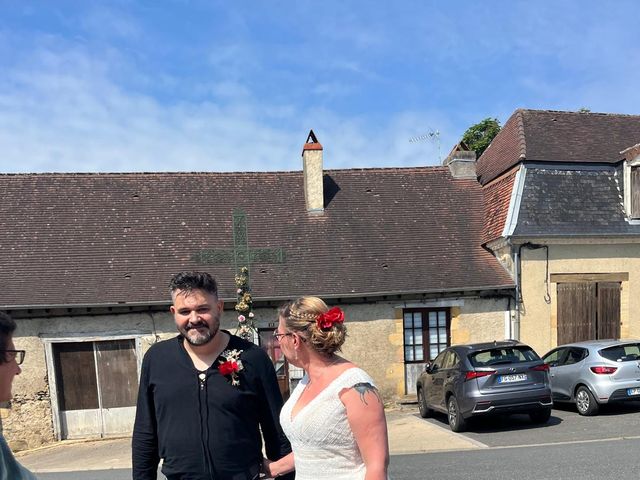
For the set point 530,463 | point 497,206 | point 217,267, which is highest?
point 497,206

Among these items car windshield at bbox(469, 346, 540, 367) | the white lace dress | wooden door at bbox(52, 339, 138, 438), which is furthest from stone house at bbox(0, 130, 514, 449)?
the white lace dress

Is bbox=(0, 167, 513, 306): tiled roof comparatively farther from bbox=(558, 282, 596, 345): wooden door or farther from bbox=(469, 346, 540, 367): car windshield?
bbox=(469, 346, 540, 367): car windshield

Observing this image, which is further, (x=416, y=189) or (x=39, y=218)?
(x=416, y=189)

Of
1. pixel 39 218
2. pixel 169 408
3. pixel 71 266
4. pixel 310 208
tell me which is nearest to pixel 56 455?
pixel 71 266

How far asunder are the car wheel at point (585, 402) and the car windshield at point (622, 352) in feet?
2.43

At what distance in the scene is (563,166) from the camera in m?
12.2

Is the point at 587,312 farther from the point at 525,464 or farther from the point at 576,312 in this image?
the point at 525,464

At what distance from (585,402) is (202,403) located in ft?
28.7

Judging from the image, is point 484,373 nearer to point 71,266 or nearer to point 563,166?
point 563,166

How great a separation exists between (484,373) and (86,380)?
330 inches

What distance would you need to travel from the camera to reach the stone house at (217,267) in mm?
10320

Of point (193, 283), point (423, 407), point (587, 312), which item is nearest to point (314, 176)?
point (423, 407)

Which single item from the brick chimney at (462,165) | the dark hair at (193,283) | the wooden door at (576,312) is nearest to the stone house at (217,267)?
the brick chimney at (462,165)

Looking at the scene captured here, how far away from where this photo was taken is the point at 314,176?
13.0 meters
